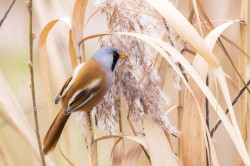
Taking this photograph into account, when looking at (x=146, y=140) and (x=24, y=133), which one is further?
(x=24, y=133)

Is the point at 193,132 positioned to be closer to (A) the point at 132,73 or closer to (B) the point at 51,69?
(A) the point at 132,73

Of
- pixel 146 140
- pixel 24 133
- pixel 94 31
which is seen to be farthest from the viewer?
pixel 94 31

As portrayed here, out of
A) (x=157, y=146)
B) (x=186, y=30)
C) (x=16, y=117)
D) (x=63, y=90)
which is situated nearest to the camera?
(x=186, y=30)

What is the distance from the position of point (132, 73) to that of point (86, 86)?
115mm

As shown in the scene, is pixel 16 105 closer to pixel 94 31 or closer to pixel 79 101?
pixel 79 101

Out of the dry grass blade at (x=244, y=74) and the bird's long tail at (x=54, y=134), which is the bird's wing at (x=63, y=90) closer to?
the bird's long tail at (x=54, y=134)

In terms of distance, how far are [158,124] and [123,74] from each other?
15cm

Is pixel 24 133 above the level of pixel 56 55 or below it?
below

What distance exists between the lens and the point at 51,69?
1.27 m

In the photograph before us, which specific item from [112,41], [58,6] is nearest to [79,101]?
[112,41]

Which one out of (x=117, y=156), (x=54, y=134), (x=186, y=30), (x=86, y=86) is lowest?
(x=117, y=156)

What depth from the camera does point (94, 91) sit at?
0.91 m

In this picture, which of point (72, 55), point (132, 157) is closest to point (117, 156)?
point (132, 157)

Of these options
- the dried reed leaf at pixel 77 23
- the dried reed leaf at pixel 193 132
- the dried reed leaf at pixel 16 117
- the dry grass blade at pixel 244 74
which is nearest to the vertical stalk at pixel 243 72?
the dry grass blade at pixel 244 74
